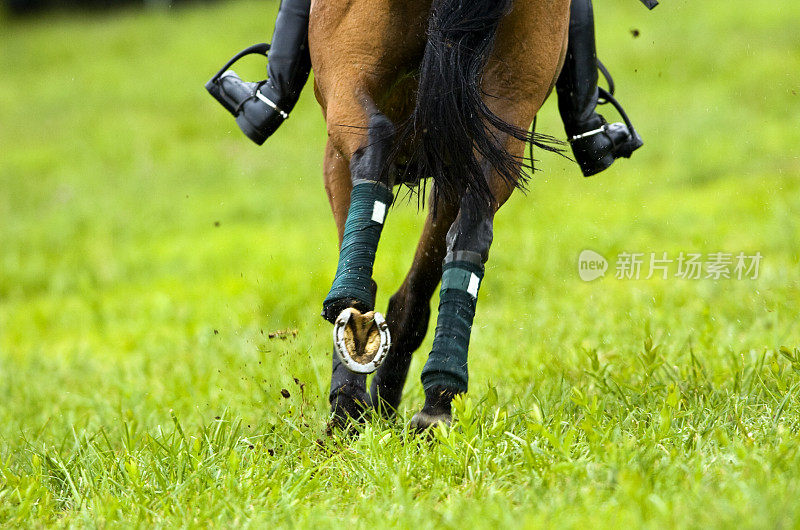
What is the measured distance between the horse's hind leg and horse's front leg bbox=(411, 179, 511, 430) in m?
0.20

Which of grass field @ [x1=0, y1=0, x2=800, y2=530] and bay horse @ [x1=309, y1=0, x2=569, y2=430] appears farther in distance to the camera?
bay horse @ [x1=309, y1=0, x2=569, y2=430]

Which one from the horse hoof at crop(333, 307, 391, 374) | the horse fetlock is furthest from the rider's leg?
the horse fetlock

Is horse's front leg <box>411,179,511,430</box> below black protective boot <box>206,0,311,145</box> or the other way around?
below

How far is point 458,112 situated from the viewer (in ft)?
8.77

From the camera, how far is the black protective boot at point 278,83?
325cm

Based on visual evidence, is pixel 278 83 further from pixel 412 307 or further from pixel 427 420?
pixel 427 420

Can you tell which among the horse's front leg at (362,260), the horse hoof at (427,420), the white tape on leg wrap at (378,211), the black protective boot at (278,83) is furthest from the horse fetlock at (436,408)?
the black protective boot at (278,83)

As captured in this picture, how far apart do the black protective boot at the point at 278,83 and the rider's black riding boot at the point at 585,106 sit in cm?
97

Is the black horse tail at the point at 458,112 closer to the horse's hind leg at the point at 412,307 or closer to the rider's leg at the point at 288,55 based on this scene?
the horse's hind leg at the point at 412,307

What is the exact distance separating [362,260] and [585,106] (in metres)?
1.29

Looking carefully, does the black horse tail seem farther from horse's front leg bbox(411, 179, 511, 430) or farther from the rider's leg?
the rider's leg

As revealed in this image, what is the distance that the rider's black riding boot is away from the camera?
129 inches

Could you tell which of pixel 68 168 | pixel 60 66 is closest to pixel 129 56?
pixel 60 66

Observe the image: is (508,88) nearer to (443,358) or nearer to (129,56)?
(443,358)
